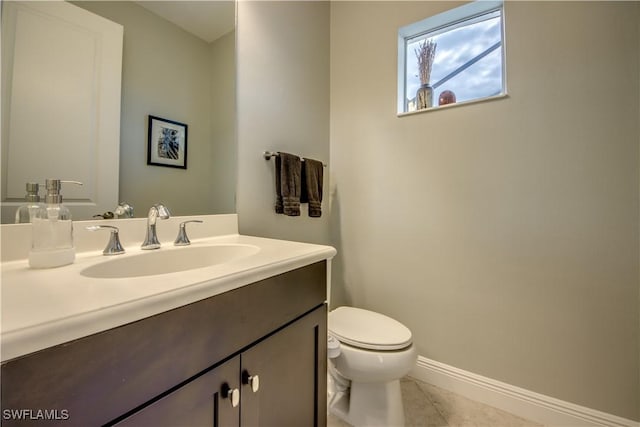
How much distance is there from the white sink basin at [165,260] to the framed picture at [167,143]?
13.7 inches

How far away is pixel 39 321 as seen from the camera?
1.04 ft

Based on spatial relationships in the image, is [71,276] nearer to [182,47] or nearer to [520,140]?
[182,47]

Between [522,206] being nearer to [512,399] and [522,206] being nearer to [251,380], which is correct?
[512,399]

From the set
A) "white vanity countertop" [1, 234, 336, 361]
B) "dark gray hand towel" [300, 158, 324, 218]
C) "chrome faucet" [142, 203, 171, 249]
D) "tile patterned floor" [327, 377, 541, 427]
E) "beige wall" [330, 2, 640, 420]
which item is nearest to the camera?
"white vanity countertop" [1, 234, 336, 361]

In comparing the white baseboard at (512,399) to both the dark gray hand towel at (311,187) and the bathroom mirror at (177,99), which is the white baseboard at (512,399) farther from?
the bathroom mirror at (177,99)

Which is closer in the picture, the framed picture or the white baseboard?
the framed picture

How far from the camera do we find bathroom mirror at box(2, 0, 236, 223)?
0.84m

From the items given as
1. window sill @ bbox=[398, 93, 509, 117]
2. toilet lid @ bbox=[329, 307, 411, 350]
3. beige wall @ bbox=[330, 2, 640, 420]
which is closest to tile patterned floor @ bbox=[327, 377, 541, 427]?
beige wall @ bbox=[330, 2, 640, 420]

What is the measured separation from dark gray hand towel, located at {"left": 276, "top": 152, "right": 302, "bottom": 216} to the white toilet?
0.60 metres

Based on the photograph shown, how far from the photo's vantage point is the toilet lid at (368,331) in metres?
1.07

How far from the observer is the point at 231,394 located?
528 millimetres

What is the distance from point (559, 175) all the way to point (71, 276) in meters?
1.74

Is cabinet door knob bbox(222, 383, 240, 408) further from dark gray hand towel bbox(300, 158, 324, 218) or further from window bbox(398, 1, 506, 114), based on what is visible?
window bbox(398, 1, 506, 114)

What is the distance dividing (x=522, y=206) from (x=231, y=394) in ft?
4.63
